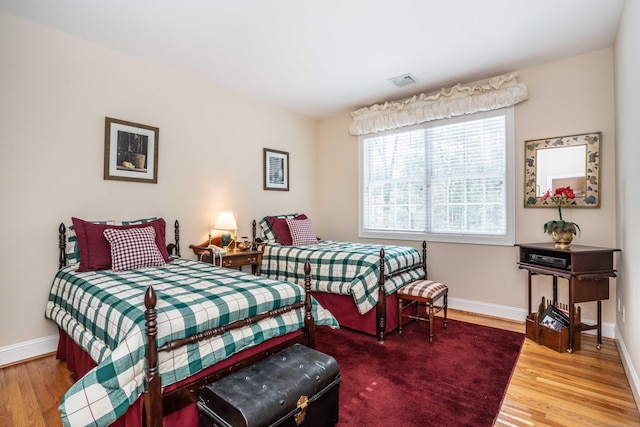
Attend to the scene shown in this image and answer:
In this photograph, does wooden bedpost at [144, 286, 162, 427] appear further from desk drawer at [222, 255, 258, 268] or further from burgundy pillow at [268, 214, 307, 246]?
burgundy pillow at [268, 214, 307, 246]

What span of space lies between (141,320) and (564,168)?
374 centimetres

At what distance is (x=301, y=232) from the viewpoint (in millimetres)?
4168

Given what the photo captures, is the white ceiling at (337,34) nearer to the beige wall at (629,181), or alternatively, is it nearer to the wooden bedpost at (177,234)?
the beige wall at (629,181)

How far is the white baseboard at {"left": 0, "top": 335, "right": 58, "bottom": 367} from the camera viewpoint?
8.32ft

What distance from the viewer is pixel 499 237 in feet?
11.9

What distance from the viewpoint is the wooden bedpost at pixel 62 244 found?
109 inches

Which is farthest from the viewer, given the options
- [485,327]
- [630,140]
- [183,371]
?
[485,327]

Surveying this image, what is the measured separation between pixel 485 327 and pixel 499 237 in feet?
3.20

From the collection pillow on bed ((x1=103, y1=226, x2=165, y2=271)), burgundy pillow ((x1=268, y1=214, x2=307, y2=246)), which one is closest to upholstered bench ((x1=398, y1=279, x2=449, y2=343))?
burgundy pillow ((x1=268, y1=214, x2=307, y2=246))

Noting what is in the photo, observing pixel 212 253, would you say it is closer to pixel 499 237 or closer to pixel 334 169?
pixel 334 169

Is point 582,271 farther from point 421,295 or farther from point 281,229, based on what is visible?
point 281,229

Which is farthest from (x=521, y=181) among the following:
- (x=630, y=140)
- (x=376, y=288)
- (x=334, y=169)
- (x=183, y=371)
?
(x=183, y=371)

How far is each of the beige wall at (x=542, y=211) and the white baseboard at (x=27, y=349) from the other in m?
3.80

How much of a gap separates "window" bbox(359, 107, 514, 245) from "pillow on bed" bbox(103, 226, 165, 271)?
2827mm
